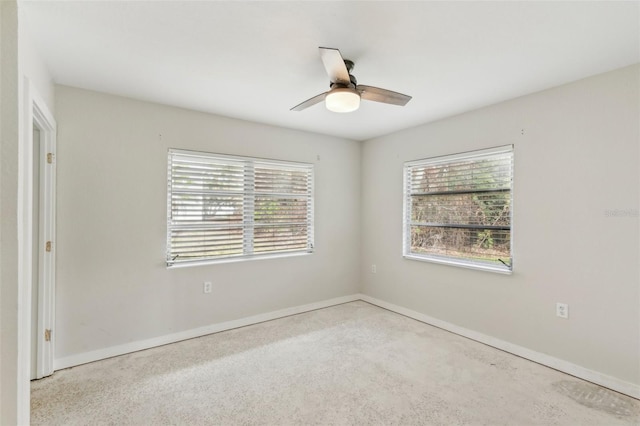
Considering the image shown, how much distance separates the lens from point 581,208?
247 centimetres

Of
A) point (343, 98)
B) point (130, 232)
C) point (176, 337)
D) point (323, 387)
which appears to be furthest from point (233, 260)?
point (343, 98)

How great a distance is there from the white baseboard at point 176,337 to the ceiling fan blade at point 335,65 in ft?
9.27

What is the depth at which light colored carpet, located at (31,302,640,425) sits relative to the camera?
1.98 m

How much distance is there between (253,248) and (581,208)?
324cm

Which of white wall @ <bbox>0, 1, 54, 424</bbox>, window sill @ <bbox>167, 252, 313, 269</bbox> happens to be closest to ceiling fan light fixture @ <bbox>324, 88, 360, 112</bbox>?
white wall @ <bbox>0, 1, 54, 424</bbox>

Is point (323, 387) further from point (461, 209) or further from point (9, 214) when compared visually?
point (461, 209)

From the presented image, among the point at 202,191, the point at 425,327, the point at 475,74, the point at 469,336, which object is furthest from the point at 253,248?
the point at 475,74

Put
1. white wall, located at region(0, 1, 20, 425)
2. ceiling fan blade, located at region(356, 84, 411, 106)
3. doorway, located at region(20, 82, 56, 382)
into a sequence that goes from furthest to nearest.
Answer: doorway, located at region(20, 82, 56, 382) → ceiling fan blade, located at region(356, 84, 411, 106) → white wall, located at region(0, 1, 20, 425)

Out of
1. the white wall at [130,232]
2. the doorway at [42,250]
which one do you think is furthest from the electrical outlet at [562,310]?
the doorway at [42,250]

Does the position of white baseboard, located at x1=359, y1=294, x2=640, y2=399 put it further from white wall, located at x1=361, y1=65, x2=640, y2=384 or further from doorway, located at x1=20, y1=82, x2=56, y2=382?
doorway, located at x1=20, y1=82, x2=56, y2=382

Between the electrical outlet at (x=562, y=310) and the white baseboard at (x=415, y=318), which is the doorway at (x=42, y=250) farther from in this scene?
the electrical outlet at (x=562, y=310)

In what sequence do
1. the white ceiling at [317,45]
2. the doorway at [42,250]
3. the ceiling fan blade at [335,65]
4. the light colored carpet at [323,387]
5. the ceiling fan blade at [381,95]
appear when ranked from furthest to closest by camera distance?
the doorway at [42,250], the ceiling fan blade at [381,95], the light colored carpet at [323,387], the ceiling fan blade at [335,65], the white ceiling at [317,45]

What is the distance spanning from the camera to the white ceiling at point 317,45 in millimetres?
1639

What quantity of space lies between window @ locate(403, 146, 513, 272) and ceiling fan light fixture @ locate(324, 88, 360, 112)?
183 centimetres
